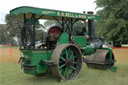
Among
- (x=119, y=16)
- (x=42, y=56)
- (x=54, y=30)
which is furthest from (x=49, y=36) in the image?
(x=119, y=16)

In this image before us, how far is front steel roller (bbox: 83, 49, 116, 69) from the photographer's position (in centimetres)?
706

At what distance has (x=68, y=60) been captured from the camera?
5.52m

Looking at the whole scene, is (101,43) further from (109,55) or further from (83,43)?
(83,43)

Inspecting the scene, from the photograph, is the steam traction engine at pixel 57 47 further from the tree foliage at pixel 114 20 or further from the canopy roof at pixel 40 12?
the tree foliage at pixel 114 20

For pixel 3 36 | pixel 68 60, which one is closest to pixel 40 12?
pixel 68 60

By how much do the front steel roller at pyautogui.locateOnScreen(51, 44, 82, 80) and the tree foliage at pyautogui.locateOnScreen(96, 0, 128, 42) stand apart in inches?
735

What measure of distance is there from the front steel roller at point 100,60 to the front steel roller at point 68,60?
1.51 meters

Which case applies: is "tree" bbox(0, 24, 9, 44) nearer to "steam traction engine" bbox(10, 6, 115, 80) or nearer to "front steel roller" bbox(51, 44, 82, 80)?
"steam traction engine" bbox(10, 6, 115, 80)

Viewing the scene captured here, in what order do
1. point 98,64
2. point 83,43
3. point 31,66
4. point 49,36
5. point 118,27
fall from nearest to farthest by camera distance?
point 31,66 → point 49,36 → point 83,43 → point 98,64 → point 118,27

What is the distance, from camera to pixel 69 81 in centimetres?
528

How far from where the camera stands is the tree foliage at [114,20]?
78.1ft

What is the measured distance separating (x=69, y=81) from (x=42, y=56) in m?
1.09

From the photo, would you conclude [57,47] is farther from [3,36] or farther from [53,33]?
[3,36]

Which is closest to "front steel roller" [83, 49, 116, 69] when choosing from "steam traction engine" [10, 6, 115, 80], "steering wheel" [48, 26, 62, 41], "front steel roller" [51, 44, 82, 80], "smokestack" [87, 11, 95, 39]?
"steam traction engine" [10, 6, 115, 80]
